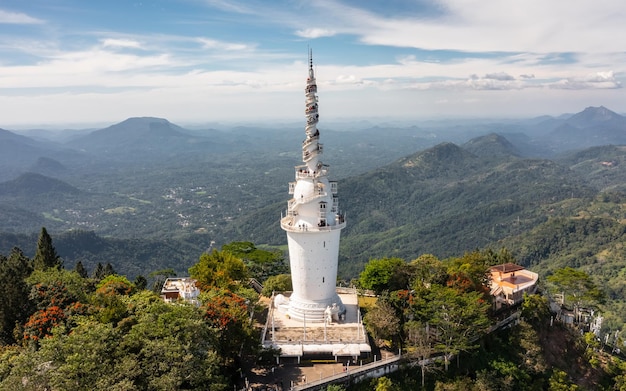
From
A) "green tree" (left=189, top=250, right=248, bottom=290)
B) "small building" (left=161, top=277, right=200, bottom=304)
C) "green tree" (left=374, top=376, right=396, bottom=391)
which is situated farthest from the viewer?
A: "green tree" (left=189, top=250, right=248, bottom=290)

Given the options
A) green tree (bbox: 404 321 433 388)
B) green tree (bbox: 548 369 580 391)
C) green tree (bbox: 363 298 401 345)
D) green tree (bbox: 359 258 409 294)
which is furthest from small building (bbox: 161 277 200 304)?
green tree (bbox: 548 369 580 391)

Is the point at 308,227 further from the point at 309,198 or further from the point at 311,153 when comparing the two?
the point at 311,153

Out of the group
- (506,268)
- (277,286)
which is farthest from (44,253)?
(506,268)

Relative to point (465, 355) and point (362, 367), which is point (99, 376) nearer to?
point (362, 367)

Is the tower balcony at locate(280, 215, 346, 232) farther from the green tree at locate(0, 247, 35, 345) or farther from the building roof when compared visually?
the building roof

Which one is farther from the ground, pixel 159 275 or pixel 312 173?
pixel 312 173

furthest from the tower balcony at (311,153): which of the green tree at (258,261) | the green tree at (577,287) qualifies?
the green tree at (577,287)
